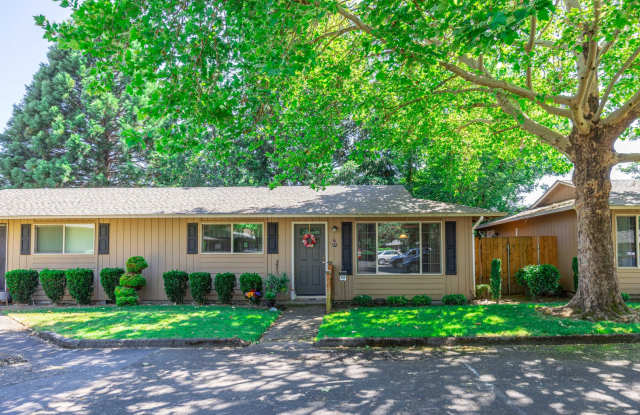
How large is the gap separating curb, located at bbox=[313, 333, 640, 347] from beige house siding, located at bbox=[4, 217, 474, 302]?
4.35 m

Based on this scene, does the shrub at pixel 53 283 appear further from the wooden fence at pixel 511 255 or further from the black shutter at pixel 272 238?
the wooden fence at pixel 511 255

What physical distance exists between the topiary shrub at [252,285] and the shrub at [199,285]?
3.28 ft

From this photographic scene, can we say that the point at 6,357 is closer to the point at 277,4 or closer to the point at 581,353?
the point at 277,4

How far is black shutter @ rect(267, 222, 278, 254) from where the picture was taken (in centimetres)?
1160

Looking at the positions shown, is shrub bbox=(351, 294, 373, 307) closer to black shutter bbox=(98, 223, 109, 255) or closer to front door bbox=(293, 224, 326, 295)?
front door bbox=(293, 224, 326, 295)

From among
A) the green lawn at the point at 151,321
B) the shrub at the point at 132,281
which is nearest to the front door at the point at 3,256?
the green lawn at the point at 151,321

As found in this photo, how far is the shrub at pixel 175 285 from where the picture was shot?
11.1 meters

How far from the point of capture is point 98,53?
6242 mm

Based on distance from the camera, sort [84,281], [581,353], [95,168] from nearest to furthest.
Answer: [581,353]
[84,281]
[95,168]

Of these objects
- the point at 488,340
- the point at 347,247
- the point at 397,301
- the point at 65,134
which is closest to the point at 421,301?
the point at 397,301

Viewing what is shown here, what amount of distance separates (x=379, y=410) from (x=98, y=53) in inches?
257

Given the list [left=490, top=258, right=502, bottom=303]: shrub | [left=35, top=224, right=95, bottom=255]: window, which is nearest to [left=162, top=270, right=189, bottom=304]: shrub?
[left=35, top=224, right=95, bottom=255]: window

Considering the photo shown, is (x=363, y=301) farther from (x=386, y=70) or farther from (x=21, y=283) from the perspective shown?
(x=21, y=283)

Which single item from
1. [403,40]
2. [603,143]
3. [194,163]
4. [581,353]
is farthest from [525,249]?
[194,163]
